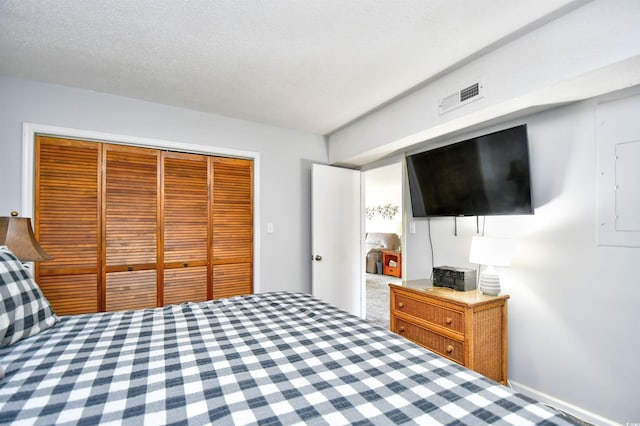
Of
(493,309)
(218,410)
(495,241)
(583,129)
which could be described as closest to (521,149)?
(583,129)

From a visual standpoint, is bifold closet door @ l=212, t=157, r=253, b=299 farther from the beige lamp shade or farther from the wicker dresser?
the wicker dresser

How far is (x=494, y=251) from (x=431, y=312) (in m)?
0.65

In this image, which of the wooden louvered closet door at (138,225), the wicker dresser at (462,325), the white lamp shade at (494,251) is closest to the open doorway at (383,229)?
the wicker dresser at (462,325)

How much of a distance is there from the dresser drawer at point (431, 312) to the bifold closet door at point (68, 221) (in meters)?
2.65

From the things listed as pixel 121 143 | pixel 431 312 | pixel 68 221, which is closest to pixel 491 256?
pixel 431 312

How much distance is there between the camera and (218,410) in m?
0.80

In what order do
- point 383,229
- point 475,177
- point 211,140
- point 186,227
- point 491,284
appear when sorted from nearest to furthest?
point 491,284
point 475,177
point 186,227
point 211,140
point 383,229

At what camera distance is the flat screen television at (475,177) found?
2.12 metres

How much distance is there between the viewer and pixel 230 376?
3.20 ft

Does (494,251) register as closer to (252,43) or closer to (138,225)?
(252,43)

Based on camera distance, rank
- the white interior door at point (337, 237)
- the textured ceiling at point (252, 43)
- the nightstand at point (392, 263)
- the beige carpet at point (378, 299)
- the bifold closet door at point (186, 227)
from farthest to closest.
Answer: the nightstand at point (392, 263)
the beige carpet at point (378, 299)
the white interior door at point (337, 237)
the bifold closet door at point (186, 227)
the textured ceiling at point (252, 43)

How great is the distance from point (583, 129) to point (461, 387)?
1.94 m

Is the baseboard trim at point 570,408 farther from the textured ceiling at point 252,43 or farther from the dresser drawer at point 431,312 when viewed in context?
the textured ceiling at point 252,43

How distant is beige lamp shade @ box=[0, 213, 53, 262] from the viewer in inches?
67.1
